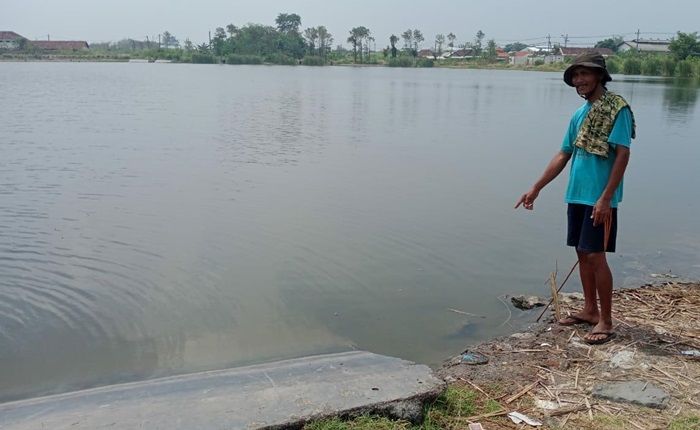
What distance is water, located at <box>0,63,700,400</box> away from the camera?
15.3 feet

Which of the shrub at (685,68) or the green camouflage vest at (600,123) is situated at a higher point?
the shrub at (685,68)

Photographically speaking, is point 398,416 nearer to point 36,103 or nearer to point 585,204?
point 585,204

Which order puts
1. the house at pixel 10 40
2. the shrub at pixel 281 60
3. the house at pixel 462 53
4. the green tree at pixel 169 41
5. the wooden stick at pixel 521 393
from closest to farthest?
the wooden stick at pixel 521 393 → the shrub at pixel 281 60 → the house at pixel 10 40 → the house at pixel 462 53 → the green tree at pixel 169 41

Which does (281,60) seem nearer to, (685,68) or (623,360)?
(685,68)

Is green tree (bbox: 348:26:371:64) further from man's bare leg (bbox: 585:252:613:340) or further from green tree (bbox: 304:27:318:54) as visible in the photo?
man's bare leg (bbox: 585:252:613:340)

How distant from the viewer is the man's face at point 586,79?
374 centimetres

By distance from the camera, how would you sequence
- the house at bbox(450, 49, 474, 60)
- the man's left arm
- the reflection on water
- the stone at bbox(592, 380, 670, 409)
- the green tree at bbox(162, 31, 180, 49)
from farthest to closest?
1. the green tree at bbox(162, 31, 180, 49)
2. the house at bbox(450, 49, 474, 60)
3. the reflection on water
4. the man's left arm
5. the stone at bbox(592, 380, 670, 409)

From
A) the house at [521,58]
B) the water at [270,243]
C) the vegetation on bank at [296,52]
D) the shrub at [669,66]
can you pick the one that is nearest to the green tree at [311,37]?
the vegetation on bank at [296,52]

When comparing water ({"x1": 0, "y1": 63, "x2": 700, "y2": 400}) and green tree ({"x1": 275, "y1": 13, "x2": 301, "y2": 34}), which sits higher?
green tree ({"x1": 275, "y1": 13, "x2": 301, "y2": 34})

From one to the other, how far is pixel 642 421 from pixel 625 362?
2.18ft

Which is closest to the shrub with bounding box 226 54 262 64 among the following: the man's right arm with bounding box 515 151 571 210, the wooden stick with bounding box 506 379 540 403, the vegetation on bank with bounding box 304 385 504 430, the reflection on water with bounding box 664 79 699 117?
the reflection on water with bounding box 664 79 699 117

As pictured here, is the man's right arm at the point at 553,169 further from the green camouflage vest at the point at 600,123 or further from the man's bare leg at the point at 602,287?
the man's bare leg at the point at 602,287

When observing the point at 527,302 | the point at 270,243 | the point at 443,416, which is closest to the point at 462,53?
the point at 270,243

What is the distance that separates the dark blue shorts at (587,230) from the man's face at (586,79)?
69 cm
